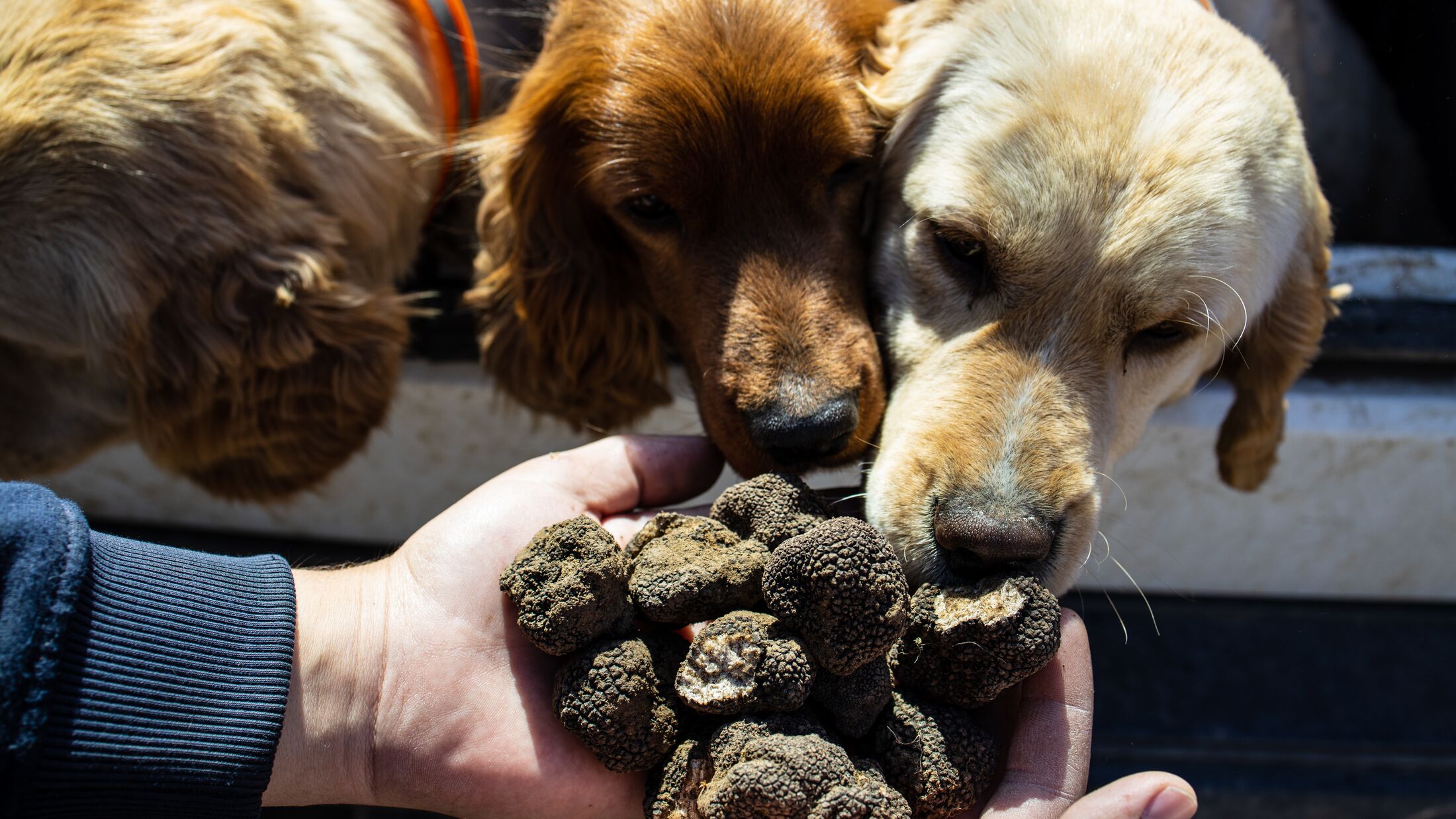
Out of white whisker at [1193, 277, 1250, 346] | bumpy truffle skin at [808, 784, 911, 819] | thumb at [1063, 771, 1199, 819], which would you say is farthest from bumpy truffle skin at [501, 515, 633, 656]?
white whisker at [1193, 277, 1250, 346]

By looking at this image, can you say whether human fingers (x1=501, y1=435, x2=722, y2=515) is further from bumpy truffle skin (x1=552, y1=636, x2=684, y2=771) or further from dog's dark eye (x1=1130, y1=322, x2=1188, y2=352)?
dog's dark eye (x1=1130, y1=322, x2=1188, y2=352)

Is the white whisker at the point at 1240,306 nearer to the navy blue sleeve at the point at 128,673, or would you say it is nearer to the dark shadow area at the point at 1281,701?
the dark shadow area at the point at 1281,701

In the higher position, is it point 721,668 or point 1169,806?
point 721,668

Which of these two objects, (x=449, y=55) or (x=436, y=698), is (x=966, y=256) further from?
(x=449, y=55)

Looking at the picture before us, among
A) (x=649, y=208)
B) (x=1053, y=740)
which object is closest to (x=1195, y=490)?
(x=1053, y=740)

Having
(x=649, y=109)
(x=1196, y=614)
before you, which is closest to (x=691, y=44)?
(x=649, y=109)

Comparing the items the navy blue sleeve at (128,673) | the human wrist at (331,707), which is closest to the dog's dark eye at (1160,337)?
the human wrist at (331,707)

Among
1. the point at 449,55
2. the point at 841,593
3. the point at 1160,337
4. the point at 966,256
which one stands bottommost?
the point at 841,593
